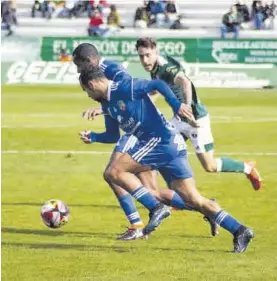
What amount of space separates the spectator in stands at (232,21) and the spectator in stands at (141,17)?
4.11 metres

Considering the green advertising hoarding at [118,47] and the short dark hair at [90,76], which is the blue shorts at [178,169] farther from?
the green advertising hoarding at [118,47]

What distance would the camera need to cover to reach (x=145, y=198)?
39.2ft

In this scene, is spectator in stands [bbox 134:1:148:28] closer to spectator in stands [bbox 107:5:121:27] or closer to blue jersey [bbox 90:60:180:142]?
spectator in stands [bbox 107:5:121:27]

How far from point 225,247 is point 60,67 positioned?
1254 inches

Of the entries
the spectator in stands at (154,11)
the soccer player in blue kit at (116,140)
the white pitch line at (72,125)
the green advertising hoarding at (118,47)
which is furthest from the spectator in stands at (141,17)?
the soccer player in blue kit at (116,140)

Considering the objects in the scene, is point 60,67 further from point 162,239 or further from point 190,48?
point 162,239

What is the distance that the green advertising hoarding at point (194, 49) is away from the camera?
143 feet

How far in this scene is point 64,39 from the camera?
148ft

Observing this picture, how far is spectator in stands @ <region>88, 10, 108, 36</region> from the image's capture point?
166 feet

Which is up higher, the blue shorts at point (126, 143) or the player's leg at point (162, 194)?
the blue shorts at point (126, 143)

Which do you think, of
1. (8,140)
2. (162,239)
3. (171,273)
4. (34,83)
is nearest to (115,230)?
(162,239)

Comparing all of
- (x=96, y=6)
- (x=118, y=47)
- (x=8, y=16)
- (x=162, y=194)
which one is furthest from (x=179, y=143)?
(x=8, y=16)

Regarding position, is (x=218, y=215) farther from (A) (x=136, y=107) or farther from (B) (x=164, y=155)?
(A) (x=136, y=107)

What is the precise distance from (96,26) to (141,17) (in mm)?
2460
